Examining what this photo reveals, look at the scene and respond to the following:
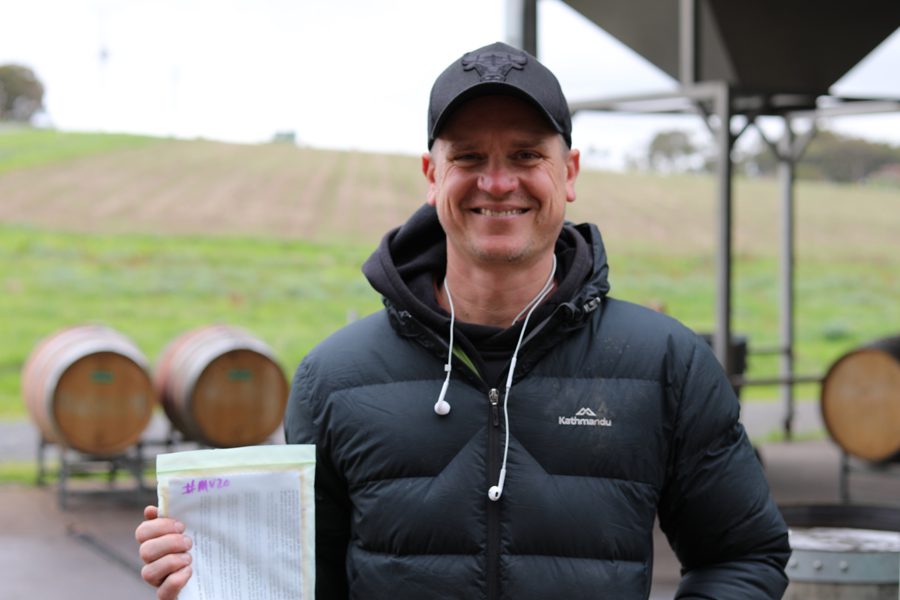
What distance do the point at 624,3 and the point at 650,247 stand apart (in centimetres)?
2314

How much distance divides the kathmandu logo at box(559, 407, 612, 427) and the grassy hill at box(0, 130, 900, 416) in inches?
726

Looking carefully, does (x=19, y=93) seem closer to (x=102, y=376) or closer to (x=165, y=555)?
(x=102, y=376)

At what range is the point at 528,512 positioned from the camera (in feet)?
6.52

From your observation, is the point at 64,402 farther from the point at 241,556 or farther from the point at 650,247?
the point at 650,247

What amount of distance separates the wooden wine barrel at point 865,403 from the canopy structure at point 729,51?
771mm

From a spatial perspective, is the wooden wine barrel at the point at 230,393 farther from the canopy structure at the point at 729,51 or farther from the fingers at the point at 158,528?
the fingers at the point at 158,528

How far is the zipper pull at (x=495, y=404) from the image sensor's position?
2.02 meters

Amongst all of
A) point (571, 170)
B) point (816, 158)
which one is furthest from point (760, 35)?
point (816, 158)

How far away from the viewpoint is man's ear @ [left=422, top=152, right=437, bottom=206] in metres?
2.15

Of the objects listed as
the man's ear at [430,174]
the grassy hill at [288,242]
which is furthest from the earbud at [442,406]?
the grassy hill at [288,242]

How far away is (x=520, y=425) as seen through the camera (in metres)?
2.02

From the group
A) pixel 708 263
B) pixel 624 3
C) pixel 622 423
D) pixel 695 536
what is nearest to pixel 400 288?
pixel 622 423

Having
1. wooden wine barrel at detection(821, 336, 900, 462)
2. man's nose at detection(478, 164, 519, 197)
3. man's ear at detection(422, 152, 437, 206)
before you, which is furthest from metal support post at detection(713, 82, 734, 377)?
man's nose at detection(478, 164, 519, 197)

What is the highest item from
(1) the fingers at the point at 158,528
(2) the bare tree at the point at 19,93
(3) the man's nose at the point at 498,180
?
(2) the bare tree at the point at 19,93
